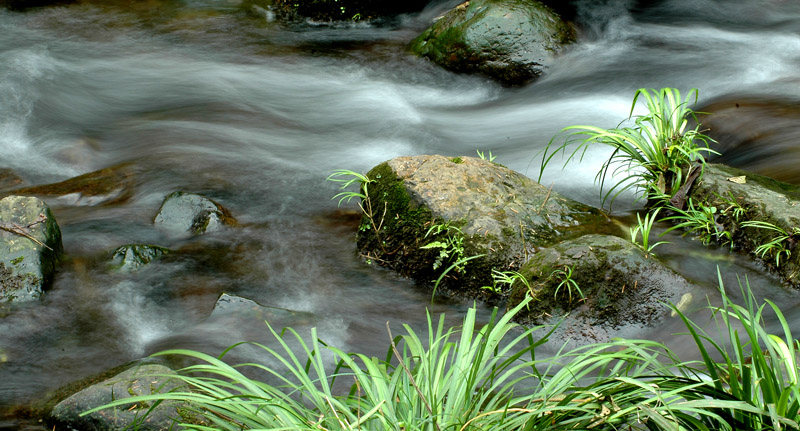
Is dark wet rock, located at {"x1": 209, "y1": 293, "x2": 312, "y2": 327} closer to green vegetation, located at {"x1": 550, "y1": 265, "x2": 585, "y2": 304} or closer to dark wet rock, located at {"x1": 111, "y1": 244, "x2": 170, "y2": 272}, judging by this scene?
dark wet rock, located at {"x1": 111, "y1": 244, "x2": 170, "y2": 272}

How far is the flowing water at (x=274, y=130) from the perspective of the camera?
3.94m

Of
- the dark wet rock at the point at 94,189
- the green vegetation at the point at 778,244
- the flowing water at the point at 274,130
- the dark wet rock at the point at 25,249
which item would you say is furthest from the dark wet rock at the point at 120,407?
the green vegetation at the point at 778,244

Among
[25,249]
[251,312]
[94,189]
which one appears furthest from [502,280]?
[94,189]

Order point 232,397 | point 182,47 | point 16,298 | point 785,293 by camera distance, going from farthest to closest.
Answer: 1. point 182,47
2. point 16,298
3. point 785,293
4. point 232,397

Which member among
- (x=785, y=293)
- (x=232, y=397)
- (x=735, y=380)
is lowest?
(x=785, y=293)

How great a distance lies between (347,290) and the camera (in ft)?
13.9

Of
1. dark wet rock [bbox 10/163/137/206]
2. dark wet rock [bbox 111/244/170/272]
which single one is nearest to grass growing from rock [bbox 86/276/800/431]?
dark wet rock [bbox 111/244/170/272]

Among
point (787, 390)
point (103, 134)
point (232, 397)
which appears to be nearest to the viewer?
point (787, 390)

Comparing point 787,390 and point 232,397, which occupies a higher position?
point 787,390

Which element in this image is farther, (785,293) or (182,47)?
(182,47)

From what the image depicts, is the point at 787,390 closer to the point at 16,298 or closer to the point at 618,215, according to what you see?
the point at 618,215

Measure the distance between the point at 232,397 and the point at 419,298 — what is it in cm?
203

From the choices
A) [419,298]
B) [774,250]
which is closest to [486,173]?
[419,298]

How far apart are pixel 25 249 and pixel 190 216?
1088 millimetres
